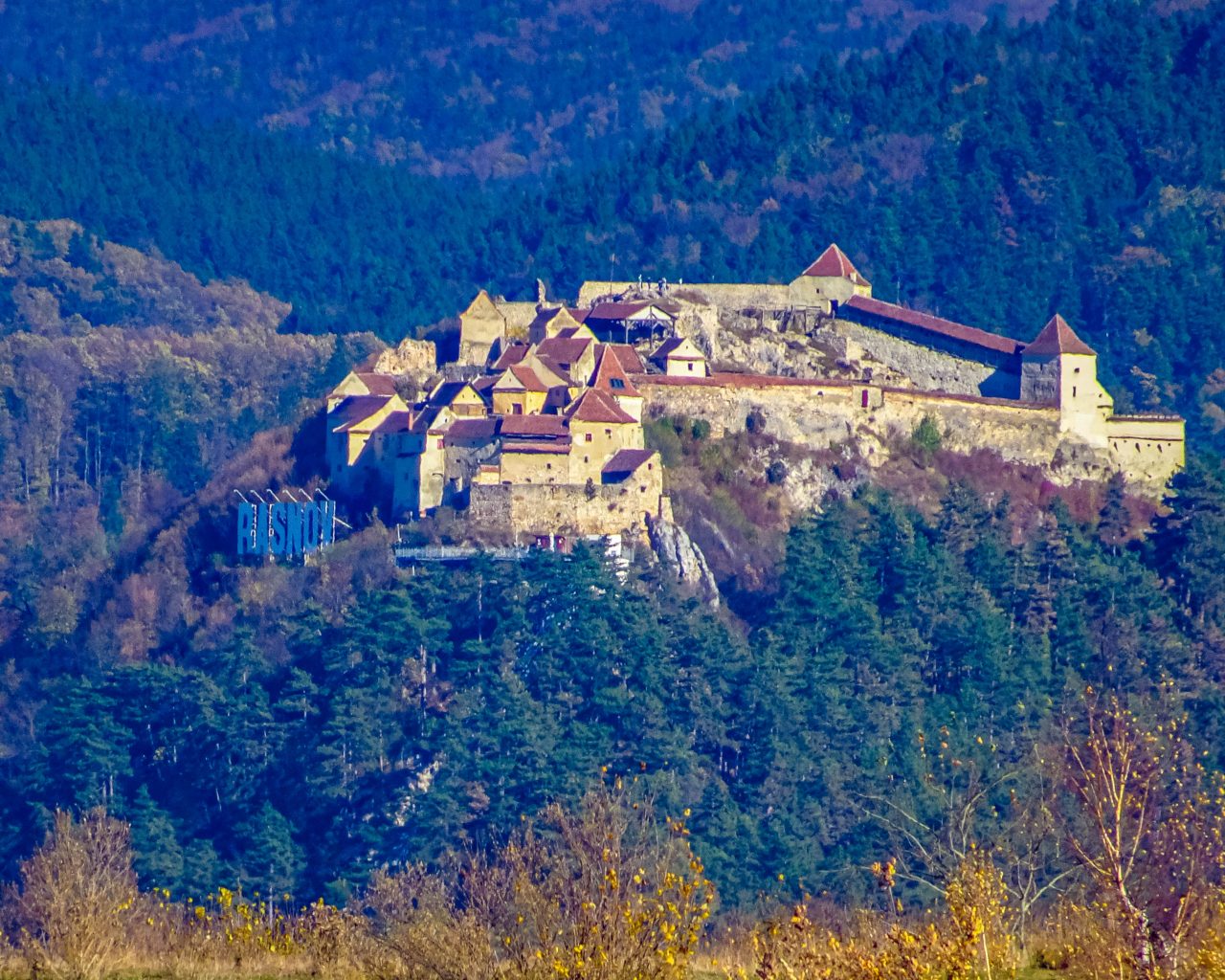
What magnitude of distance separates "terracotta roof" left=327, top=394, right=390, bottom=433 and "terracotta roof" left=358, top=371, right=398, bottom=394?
550 millimetres

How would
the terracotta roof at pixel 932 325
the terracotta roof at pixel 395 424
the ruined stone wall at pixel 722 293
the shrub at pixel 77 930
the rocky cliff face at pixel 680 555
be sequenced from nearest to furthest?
1. the shrub at pixel 77 930
2. the rocky cliff face at pixel 680 555
3. the terracotta roof at pixel 395 424
4. the ruined stone wall at pixel 722 293
5. the terracotta roof at pixel 932 325

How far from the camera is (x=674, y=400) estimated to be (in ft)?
191

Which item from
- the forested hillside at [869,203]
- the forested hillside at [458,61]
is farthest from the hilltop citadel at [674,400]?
the forested hillside at [458,61]

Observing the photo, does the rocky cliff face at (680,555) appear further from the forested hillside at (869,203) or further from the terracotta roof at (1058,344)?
the forested hillside at (869,203)

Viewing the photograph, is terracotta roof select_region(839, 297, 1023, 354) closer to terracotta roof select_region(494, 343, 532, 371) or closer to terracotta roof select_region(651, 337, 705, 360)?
terracotta roof select_region(651, 337, 705, 360)

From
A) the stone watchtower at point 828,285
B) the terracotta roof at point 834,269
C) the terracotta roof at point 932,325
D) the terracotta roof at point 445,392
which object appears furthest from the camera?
the terracotta roof at point 834,269

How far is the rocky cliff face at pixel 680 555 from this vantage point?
5522cm

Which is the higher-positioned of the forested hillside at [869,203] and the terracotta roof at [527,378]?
the forested hillside at [869,203]

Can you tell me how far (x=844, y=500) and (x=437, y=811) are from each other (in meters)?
13.5

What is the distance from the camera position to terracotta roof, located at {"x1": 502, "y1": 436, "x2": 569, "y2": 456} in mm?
53562

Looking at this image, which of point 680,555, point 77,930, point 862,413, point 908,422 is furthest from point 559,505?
point 77,930

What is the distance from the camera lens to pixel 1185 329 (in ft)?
305

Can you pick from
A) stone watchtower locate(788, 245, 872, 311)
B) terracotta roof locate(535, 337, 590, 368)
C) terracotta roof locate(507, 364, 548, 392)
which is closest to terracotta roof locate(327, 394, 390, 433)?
terracotta roof locate(507, 364, 548, 392)

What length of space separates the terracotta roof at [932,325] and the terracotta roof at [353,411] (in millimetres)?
14891
